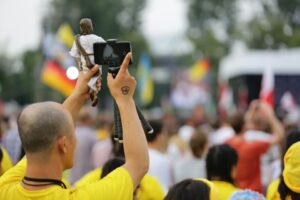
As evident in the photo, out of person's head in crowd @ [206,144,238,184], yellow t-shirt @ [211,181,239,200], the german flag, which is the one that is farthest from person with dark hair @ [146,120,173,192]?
the german flag

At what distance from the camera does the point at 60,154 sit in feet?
10.3

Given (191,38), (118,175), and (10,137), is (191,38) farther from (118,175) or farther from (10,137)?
(118,175)

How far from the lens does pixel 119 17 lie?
2552 inches

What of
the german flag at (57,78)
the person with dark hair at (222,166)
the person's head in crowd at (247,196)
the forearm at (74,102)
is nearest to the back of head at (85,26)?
the forearm at (74,102)

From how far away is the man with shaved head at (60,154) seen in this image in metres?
3.11

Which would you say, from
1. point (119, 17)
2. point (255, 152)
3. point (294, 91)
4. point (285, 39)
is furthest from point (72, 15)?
point (255, 152)

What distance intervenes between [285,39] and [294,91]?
68.2ft

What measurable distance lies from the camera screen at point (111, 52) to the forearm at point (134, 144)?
10.3 inches

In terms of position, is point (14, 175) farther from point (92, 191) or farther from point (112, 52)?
point (112, 52)

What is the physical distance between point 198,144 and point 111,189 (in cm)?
504

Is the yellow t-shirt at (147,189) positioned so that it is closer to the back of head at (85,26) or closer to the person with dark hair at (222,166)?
the person with dark hair at (222,166)

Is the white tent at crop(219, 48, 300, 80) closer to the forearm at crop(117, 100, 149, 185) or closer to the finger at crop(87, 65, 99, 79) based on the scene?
the finger at crop(87, 65, 99, 79)

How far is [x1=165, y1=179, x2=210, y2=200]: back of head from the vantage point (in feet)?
13.2

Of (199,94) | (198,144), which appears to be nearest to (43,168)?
(198,144)
